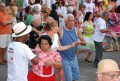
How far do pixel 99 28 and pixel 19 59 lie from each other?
472 cm

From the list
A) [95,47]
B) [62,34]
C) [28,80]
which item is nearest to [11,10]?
[95,47]

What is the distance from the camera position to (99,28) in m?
9.98

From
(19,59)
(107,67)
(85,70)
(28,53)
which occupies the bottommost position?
(85,70)

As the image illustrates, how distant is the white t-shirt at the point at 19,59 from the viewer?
5582mm

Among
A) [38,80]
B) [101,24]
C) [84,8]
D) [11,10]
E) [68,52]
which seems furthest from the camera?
[84,8]

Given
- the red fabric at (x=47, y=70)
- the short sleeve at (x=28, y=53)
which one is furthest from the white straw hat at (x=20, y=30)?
the red fabric at (x=47, y=70)

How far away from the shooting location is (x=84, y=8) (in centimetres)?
1425

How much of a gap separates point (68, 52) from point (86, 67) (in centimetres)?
329

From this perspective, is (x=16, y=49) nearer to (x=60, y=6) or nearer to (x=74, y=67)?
(x=74, y=67)

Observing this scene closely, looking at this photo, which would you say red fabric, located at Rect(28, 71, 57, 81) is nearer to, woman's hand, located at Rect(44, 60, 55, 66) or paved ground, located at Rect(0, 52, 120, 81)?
woman's hand, located at Rect(44, 60, 55, 66)

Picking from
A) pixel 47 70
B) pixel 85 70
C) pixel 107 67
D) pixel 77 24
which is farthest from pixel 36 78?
pixel 77 24

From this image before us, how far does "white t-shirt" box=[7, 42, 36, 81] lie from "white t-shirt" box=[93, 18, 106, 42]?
4.55m

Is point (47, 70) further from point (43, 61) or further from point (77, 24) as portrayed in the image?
point (77, 24)

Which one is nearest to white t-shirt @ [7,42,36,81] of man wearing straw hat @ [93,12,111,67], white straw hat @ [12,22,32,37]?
white straw hat @ [12,22,32,37]
